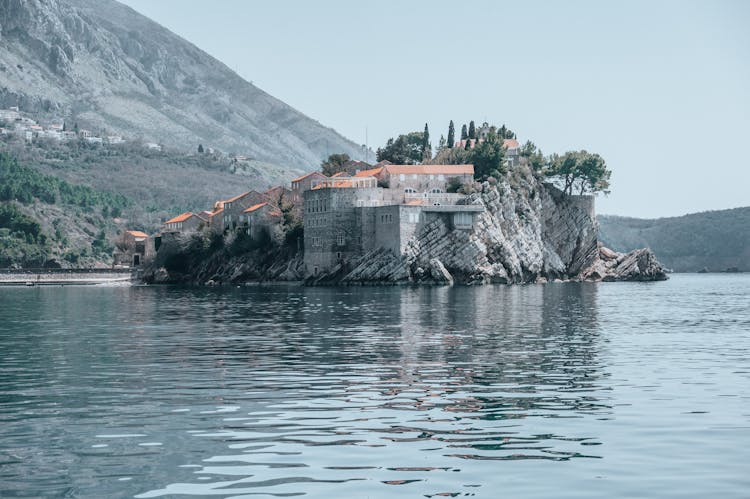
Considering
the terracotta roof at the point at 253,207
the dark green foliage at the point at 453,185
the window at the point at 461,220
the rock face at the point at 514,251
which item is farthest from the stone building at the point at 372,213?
the terracotta roof at the point at 253,207

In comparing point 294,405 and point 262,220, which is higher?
point 262,220

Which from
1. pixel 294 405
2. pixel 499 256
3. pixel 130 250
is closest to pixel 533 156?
pixel 499 256

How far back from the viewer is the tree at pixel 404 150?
176750 mm

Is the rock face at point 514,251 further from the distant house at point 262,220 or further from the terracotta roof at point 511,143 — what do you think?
the distant house at point 262,220

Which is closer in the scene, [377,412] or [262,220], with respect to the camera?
[377,412]

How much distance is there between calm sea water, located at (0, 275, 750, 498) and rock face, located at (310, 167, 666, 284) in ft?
237

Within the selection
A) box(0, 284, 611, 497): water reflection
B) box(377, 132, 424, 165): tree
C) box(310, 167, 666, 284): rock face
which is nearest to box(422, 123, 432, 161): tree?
box(377, 132, 424, 165): tree

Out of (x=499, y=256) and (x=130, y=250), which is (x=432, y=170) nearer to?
(x=499, y=256)

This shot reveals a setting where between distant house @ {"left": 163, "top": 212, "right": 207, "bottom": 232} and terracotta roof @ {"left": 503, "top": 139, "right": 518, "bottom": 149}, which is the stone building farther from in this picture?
distant house @ {"left": 163, "top": 212, "right": 207, "bottom": 232}

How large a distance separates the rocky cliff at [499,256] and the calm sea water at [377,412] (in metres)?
72.8

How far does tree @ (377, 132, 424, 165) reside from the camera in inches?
6959

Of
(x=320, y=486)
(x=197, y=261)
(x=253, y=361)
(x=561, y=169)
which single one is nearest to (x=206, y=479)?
(x=320, y=486)

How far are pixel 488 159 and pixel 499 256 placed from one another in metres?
20.6

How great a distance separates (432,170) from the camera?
487 feet
